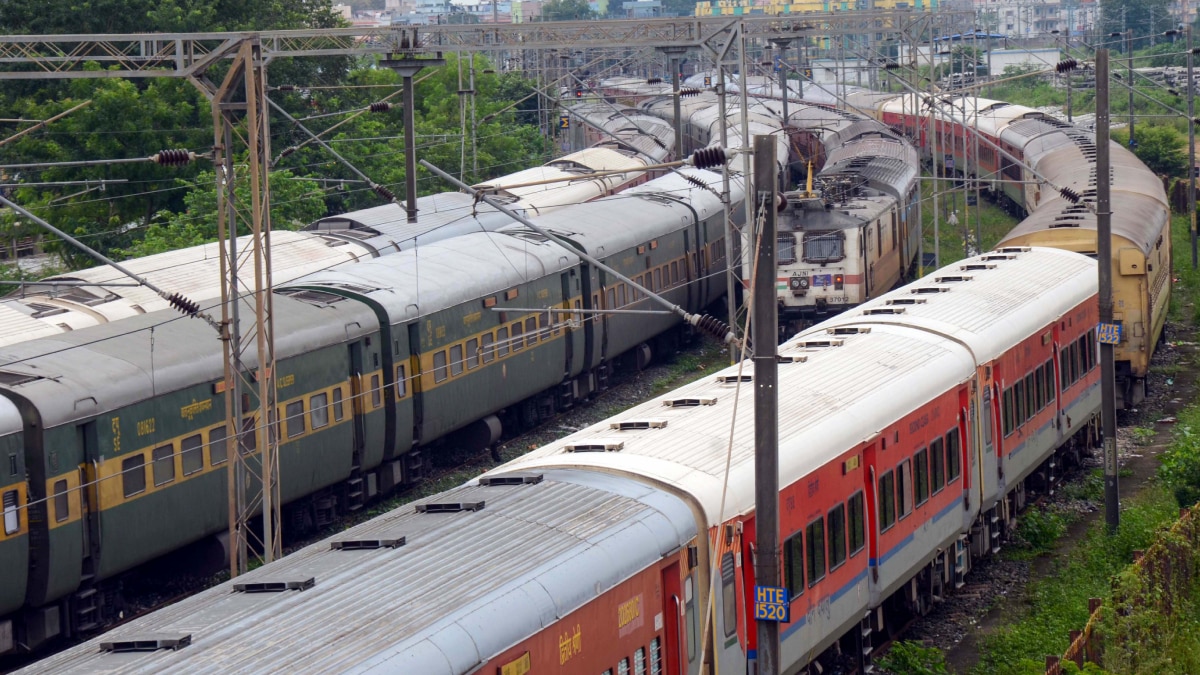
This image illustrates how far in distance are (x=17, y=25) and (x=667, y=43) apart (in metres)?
31.8

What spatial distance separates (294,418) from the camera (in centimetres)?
2011

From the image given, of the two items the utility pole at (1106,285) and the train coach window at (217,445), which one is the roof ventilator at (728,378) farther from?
the train coach window at (217,445)

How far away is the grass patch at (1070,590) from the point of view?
52.7 feet

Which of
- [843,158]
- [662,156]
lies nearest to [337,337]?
[843,158]

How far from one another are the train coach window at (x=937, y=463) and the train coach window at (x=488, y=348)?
10.1 metres

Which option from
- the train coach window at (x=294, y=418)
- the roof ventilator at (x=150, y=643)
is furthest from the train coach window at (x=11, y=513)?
the roof ventilator at (x=150, y=643)

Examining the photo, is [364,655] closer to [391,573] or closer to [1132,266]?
[391,573]

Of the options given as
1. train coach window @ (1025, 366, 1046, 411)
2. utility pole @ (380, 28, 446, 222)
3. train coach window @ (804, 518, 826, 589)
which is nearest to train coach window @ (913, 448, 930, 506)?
train coach window @ (804, 518, 826, 589)

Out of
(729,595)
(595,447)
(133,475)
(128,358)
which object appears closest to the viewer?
(729,595)

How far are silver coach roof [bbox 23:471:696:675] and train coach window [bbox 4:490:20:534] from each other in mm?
5739

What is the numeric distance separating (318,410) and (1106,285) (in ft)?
34.7

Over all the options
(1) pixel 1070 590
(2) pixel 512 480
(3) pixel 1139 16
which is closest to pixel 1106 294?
(1) pixel 1070 590

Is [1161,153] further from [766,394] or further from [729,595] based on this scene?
[766,394]

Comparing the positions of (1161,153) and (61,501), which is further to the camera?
(1161,153)
